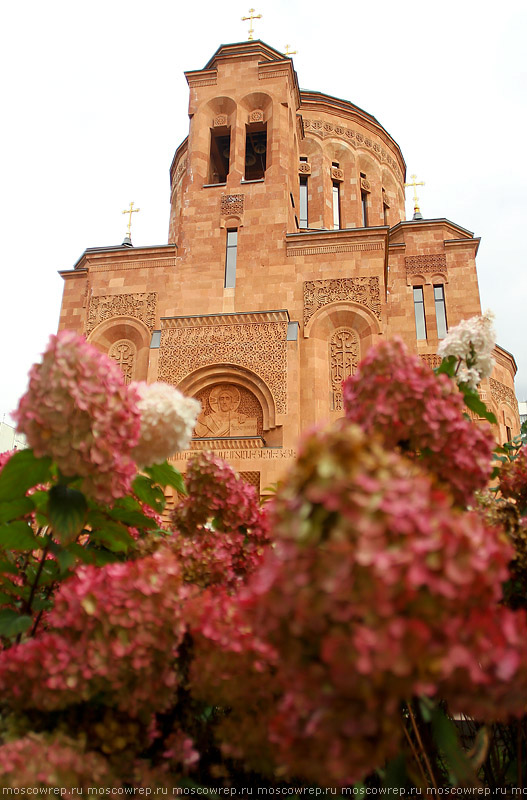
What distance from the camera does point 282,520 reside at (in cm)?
110

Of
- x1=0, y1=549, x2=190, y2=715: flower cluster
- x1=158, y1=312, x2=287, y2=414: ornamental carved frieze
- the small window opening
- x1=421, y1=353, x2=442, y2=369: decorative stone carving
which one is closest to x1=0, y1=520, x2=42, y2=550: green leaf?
x1=0, y1=549, x2=190, y2=715: flower cluster

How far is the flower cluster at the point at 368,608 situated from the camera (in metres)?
0.98

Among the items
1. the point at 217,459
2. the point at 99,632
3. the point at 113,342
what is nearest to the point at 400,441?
the point at 217,459

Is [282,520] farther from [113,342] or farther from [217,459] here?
[113,342]

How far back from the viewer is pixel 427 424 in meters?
1.78

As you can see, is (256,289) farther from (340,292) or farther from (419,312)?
(419,312)

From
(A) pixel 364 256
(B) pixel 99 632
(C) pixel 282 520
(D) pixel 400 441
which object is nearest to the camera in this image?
(C) pixel 282 520

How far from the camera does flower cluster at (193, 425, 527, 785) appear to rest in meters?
0.98

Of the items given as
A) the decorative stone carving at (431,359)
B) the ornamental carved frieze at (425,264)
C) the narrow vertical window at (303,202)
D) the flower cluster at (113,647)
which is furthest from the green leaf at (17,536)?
the narrow vertical window at (303,202)

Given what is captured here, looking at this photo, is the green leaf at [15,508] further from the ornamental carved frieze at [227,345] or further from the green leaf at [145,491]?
the ornamental carved frieze at [227,345]

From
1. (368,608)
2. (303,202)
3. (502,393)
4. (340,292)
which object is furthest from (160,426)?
(303,202)

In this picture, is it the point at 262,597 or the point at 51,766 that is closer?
the point at 262,597

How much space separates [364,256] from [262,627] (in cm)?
1276

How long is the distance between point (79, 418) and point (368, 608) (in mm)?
1112
